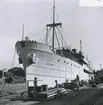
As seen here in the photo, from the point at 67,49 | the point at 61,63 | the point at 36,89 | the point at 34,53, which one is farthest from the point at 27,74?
the point at 67,49

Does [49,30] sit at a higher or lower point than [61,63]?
higher

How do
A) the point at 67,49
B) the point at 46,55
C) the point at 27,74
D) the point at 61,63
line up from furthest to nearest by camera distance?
the point at 67,49 → the point at 61,63 → the point at 46,55 → the point at 27,74

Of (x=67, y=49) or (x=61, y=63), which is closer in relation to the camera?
(x=61, y=63)

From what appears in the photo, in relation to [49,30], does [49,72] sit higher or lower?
lower

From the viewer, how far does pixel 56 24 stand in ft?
176

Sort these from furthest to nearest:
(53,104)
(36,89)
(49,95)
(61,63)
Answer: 1. (61,63)
2. (36,89)
3. (49,95)
4. (53,104)

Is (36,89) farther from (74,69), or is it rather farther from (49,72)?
(74,69)

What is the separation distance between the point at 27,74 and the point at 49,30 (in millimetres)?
18520

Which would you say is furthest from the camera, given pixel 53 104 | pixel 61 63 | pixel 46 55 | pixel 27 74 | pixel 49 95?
pixel 61 63

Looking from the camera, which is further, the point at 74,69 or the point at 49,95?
the point at 74,69

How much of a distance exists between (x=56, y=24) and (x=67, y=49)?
8.47 metres

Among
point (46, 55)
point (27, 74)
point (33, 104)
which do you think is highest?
point (46, 55)

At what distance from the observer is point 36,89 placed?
68.6 ft

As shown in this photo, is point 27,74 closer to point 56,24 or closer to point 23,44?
point 23,44
